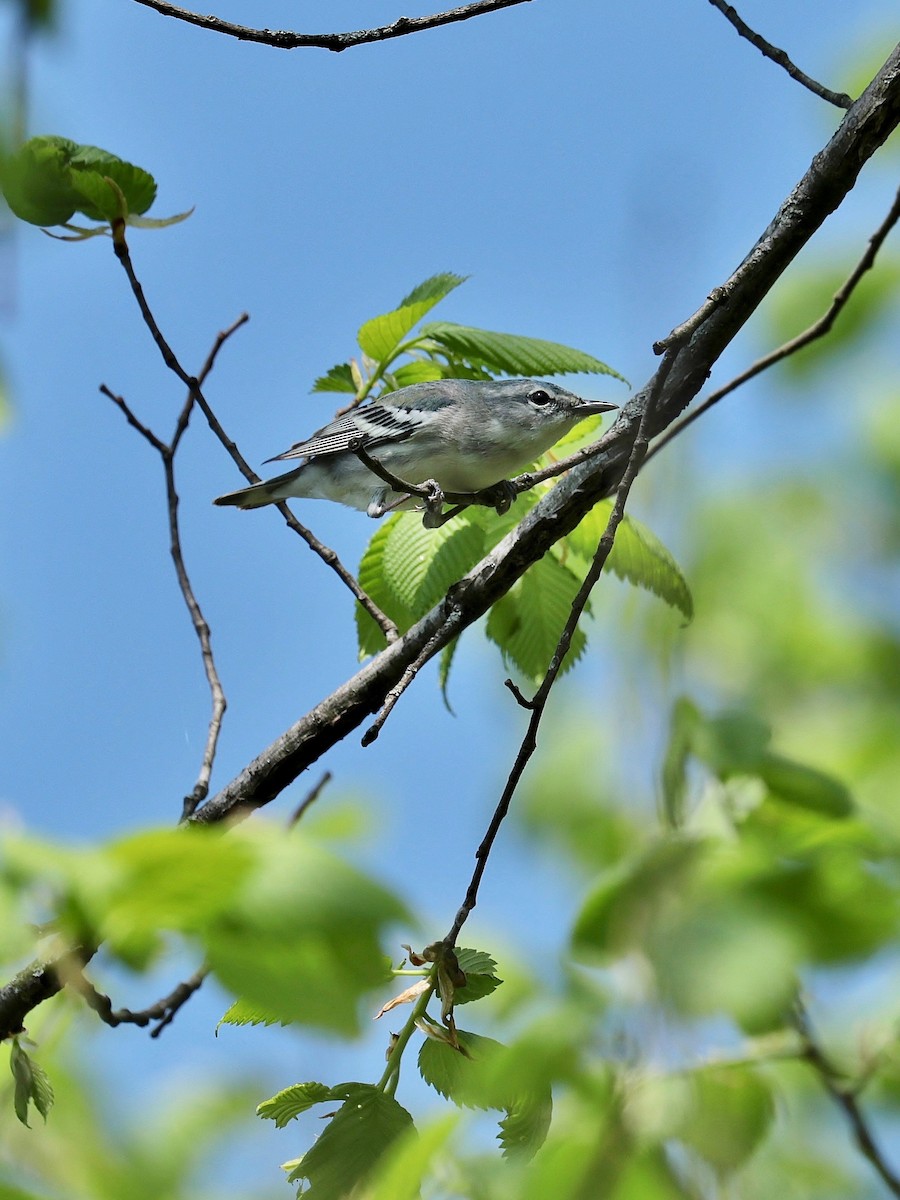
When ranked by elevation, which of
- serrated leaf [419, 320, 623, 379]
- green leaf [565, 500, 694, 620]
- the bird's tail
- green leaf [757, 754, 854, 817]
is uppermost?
the bird's tail

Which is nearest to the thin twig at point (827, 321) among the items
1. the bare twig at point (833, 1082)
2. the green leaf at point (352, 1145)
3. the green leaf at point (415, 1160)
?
the green leaf at point (352, 1145)

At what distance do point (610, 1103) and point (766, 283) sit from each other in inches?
73.2

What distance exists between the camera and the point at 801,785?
952 millimetres

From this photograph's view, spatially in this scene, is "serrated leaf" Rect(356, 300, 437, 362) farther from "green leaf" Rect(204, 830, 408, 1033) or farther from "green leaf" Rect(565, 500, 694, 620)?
"green leaf" Rect(204, 830, 408, 1033)

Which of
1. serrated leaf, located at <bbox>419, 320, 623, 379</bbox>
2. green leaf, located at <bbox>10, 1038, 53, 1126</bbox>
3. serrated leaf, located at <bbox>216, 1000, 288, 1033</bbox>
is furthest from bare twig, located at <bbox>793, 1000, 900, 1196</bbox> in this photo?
serrated leaf, located at <bbox>419, 320, 623, 379</bbox>

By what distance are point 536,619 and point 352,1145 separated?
1335 mm

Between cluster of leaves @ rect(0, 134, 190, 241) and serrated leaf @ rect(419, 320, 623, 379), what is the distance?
79 centimetres

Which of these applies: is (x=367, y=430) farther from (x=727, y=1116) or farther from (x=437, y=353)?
(x=727, y=1116)

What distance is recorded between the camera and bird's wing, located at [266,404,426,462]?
12.5 feet

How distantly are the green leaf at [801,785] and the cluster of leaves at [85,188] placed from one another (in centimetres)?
221

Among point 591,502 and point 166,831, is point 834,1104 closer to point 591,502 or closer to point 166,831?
point 166,831

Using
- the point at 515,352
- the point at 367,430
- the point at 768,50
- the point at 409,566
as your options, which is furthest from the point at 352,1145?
the point at 367,430

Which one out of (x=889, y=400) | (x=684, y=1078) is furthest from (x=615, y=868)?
(x=889, y=400)

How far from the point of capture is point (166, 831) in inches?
29.1
